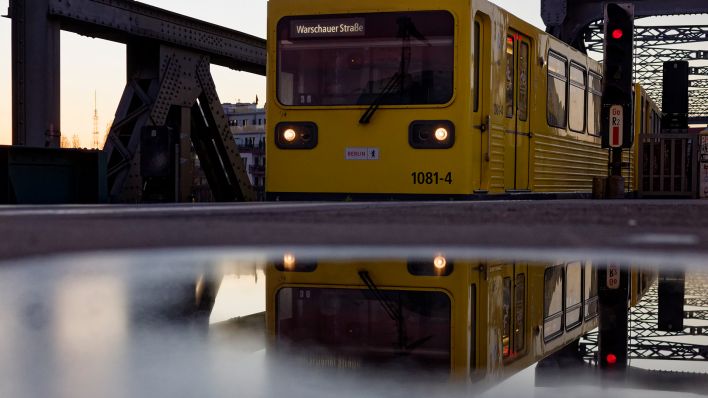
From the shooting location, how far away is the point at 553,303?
3471 mm

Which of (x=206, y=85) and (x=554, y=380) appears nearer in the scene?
(x=554, y=380)

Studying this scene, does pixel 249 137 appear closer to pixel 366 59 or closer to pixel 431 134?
pixel 366 59

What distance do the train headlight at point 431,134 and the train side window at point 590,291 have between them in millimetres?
6498

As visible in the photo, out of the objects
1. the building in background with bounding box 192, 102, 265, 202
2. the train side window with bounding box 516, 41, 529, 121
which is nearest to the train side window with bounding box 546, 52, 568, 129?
the train side window with bounding box 516, 41, 529, 121

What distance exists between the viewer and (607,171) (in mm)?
18109

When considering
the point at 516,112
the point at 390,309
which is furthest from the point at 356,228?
the point at 516,112

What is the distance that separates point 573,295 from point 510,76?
29.3 ft

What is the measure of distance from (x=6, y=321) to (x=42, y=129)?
40.1 feet

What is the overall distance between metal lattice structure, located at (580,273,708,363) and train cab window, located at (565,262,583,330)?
153 mm

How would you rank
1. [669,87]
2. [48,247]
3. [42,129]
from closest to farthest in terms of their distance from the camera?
1. [48,247]
2. [42,129]
3. [669,87]

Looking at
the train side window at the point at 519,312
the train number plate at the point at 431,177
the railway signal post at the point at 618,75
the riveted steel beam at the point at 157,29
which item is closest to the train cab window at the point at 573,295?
the train side window at the point at 519,312

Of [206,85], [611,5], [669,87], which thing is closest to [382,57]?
[611,5]

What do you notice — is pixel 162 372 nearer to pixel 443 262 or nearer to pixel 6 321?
pixel 6 321

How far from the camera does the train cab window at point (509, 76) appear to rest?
1226cm
